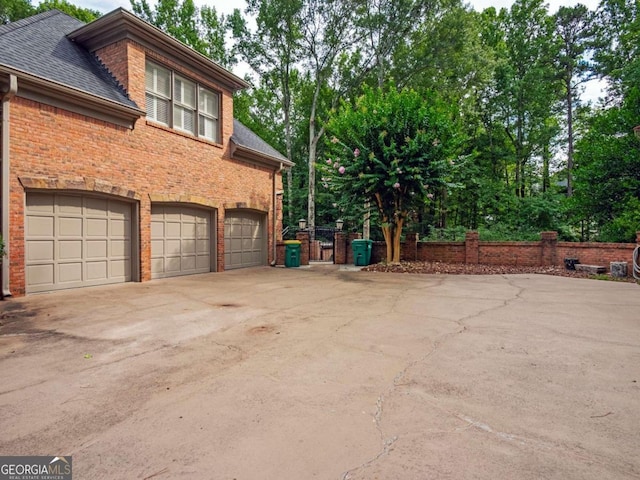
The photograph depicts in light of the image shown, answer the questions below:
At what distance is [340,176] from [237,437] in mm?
11386

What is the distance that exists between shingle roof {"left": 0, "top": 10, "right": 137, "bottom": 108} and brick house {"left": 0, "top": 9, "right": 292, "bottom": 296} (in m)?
0.04

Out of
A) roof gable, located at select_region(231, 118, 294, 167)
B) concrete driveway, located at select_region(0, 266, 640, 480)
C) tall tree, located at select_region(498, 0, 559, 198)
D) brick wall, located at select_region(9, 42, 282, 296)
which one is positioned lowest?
concrete driveway, located at select_region(0, 266, 640, 480)

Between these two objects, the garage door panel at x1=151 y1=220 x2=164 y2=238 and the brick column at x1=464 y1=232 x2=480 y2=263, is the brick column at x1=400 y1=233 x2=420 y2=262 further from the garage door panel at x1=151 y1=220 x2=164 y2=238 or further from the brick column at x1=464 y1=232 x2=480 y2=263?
the garage door panel at x1=151 y1=220 x2=164 y2=238

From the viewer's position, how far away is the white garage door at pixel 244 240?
490 inches

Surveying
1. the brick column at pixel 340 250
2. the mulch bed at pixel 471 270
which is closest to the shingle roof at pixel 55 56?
the mulch bed at pixel 471 270

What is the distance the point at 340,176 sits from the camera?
12969 mm

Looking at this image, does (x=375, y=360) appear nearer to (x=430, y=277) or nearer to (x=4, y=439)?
(x=4, y=439)

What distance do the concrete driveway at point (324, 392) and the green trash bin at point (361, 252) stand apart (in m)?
8.49

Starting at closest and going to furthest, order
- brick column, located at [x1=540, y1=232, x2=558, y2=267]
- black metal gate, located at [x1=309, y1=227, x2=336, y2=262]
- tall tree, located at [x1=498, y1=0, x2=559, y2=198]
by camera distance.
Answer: brick column, located at [x1=540, y1=232, x2=558, y2=267] → black metal gate, located at [x1=309, y1=227, x2=336, y2=262] → tall tree, located at [x1=498, y1=0, x2=559, y2=198]

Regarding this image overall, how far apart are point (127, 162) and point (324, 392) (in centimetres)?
840

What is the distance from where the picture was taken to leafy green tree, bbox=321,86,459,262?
11.8 meters

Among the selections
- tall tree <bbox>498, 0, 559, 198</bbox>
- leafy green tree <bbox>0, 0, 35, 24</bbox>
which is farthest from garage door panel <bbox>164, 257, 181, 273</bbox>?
tall tree <bbox>498, 0, 559, 198</bbox>

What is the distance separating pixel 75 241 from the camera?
7.97 m

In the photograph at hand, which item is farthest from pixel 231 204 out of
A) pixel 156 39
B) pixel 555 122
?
pixel 555 122
